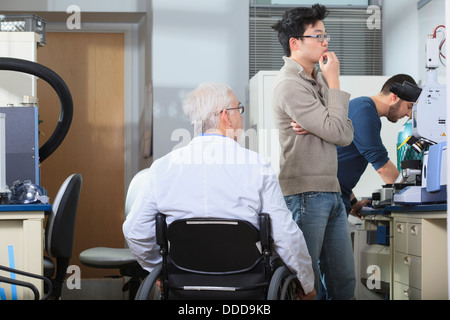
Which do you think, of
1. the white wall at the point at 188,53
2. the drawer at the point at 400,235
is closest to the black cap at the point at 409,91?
the drawer at the point at 400,235

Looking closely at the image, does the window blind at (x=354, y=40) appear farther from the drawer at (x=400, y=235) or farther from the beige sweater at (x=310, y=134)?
→ the beige sweater at (x=310, y=134)

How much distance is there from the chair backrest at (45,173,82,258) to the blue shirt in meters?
1.21

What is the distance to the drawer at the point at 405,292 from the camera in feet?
8.64

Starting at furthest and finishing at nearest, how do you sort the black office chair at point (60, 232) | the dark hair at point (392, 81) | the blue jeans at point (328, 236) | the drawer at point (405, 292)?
the dark hair at point (392, 81) → the drawer at point (405, 292) → the black office chair at point (60, 232) → the blue jeans at point (328, 236)

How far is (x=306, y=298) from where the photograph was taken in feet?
6.68

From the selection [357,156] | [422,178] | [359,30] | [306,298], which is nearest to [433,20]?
[359,30]

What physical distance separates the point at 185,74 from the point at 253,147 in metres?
0.71

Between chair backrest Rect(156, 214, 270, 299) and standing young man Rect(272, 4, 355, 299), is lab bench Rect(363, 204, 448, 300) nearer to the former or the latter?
standing young man Rect(272, 4, 355, 299)

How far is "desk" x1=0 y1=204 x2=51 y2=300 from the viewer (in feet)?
6.90

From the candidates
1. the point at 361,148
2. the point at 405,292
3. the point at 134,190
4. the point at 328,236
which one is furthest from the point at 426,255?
the point at 134,190

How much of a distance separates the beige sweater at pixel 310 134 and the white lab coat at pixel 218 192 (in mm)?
435

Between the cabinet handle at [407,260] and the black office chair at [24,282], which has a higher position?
the black office chair at [24,282]

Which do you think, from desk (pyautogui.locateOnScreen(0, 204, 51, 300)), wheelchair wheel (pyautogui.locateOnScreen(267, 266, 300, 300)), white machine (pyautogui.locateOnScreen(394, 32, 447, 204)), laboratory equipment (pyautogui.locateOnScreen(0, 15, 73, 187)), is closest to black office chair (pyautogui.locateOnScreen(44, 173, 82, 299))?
laboratory equipment (pyautogui.locateOnScreen(0, 15, 73, 187))

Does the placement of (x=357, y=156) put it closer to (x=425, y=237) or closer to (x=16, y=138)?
(x=425, y=237)
